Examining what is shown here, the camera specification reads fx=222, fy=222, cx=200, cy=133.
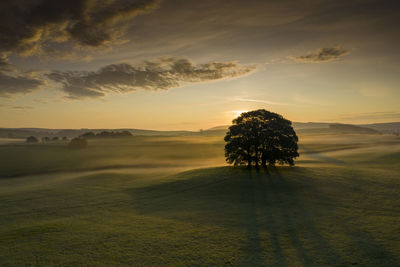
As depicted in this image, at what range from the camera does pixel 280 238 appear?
14023 mm

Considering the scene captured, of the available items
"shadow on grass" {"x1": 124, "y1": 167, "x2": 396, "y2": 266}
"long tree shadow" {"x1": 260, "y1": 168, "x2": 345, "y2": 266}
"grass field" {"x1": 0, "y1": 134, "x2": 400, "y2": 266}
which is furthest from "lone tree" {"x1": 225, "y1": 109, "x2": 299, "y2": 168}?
"long tree shadow" {"x1": 260, "y1": 168, "x2": 345, "y2": 266}

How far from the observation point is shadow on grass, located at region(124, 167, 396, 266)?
40.0 ft

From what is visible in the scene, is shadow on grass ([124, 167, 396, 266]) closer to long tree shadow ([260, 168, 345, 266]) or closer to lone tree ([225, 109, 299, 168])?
long tree shadow ([260, 168, 345, 266])

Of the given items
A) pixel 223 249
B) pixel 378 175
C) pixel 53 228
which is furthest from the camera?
pixel 378 175

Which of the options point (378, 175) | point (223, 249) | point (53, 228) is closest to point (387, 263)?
point (223, 249)

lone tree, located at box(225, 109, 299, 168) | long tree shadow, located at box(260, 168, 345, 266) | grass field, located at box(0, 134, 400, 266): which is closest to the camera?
long tree shadow, located at box(260, 168, 345, 266)

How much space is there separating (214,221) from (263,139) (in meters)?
18.8

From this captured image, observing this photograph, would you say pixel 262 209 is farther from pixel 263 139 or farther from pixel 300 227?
pixel 263 139

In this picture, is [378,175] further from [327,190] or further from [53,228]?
[53,228]

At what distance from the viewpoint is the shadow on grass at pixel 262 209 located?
1218 cm

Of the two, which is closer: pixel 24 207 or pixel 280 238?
pixel 280 238

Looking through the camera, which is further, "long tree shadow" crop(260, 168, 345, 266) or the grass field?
the grass field

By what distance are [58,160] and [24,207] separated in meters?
42.9

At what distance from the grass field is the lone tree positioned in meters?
2.32
